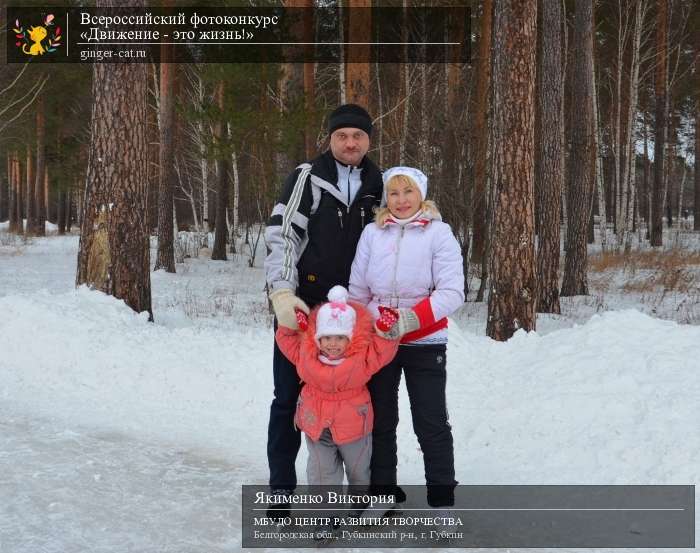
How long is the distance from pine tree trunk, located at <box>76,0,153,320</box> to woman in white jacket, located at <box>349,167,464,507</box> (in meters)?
5.43

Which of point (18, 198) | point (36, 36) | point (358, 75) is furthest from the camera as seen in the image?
point (18, 198)

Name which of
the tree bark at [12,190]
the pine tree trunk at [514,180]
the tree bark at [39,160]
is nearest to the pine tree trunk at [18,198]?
the tree bark at [12,190]

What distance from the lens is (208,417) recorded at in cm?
539

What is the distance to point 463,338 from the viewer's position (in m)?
6.11

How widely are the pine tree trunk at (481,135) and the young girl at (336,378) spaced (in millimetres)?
9118

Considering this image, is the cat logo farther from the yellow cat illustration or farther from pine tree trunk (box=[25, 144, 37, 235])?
pine tree trunk (box=[25, 144, 37, 235])

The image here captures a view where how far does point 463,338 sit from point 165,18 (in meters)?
14.1

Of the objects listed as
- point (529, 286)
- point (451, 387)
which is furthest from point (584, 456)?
point (529, 286)

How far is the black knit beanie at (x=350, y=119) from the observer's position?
3.27 metres

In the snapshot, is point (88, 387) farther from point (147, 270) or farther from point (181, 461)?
point (147, 270)

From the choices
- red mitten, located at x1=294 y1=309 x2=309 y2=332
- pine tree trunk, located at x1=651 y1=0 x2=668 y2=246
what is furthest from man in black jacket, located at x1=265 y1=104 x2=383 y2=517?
pine tree trunk, located at x1=651 y1=0 x2=668 y2=246

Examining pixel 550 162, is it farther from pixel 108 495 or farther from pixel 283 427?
pixel 108 495

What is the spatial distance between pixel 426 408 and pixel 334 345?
24.4 inches

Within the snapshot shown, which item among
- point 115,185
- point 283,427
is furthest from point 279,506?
point 115,185
